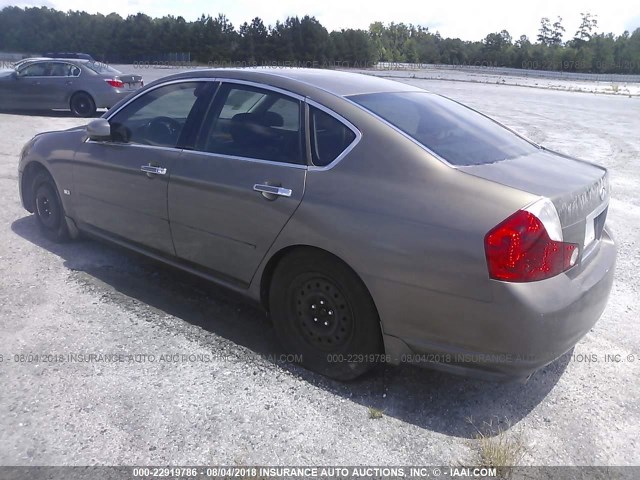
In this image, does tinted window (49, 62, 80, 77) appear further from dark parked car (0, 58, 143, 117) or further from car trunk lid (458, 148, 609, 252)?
car trunk lid (458, 148, 609, 252)

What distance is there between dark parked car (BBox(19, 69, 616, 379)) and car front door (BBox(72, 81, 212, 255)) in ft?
0.05

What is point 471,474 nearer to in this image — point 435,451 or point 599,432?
point 435,451

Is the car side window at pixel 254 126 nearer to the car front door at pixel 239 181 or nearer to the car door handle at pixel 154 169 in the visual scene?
the car front door at pixel 239 181

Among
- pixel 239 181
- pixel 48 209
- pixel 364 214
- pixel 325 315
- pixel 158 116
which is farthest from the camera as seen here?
pixel 48 209

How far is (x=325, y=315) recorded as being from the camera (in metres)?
3.20

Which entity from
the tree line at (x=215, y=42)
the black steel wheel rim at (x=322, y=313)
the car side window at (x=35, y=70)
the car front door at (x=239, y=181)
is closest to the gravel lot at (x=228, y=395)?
the black steel wheel rim at (x=322, y=313)

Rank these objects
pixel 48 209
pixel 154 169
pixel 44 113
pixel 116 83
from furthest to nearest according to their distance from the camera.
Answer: pixel 44 113 → pixel 116 83 → pixel 48 209 → pixel 154 169

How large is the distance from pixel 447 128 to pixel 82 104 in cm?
1301

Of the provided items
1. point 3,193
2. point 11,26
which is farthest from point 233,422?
point 11,26

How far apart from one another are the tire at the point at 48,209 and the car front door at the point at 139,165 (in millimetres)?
541

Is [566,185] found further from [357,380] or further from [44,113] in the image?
[44,113]

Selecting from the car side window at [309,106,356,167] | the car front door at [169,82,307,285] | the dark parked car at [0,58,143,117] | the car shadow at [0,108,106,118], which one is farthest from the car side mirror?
the car shadow at [0,108,106,118]

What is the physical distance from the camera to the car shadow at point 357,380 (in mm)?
2986

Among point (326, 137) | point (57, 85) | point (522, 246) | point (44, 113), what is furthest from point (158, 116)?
point (44, 113)
